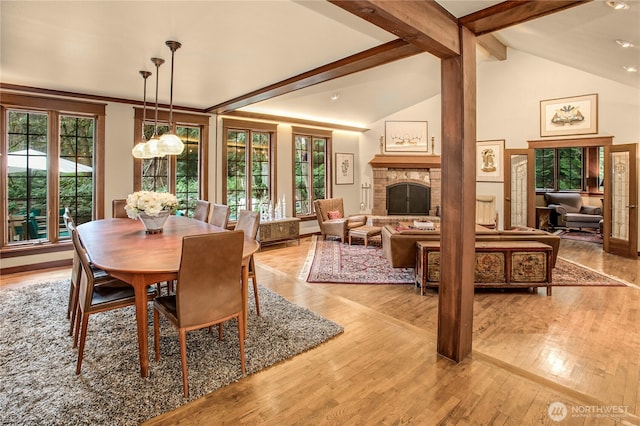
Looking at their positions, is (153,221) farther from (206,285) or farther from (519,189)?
(519,189)

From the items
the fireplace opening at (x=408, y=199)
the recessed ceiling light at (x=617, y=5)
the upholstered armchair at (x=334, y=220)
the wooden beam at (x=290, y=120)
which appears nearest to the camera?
the recessed ceiling light at (x=617, y=5)

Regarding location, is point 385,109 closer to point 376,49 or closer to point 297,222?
point 297,222

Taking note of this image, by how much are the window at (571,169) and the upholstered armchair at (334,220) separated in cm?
577

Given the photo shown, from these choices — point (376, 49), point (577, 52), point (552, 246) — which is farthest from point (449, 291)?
point (577, 52)

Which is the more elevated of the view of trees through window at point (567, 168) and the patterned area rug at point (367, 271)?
the view of trees through window at point (567, 168)

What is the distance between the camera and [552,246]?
4195 millimetres

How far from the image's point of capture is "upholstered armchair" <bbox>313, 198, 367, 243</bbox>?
23.0 feet

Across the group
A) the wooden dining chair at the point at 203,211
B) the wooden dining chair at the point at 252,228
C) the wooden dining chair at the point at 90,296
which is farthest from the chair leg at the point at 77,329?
the wooden dining chair at the point at 203,211

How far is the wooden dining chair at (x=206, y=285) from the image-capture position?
6.81ft

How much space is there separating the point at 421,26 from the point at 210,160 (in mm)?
4892

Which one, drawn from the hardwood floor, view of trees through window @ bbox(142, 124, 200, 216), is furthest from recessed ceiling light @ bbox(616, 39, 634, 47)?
view of trees through window @ bbox(142, 124, 200, 216)

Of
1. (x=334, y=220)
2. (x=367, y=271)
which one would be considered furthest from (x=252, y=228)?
(x=334, y=220)

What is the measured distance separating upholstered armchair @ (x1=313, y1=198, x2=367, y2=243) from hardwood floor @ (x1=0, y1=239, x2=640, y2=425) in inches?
126

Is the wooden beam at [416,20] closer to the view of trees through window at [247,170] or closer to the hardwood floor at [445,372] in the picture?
the hardwood floor at [445,372]
